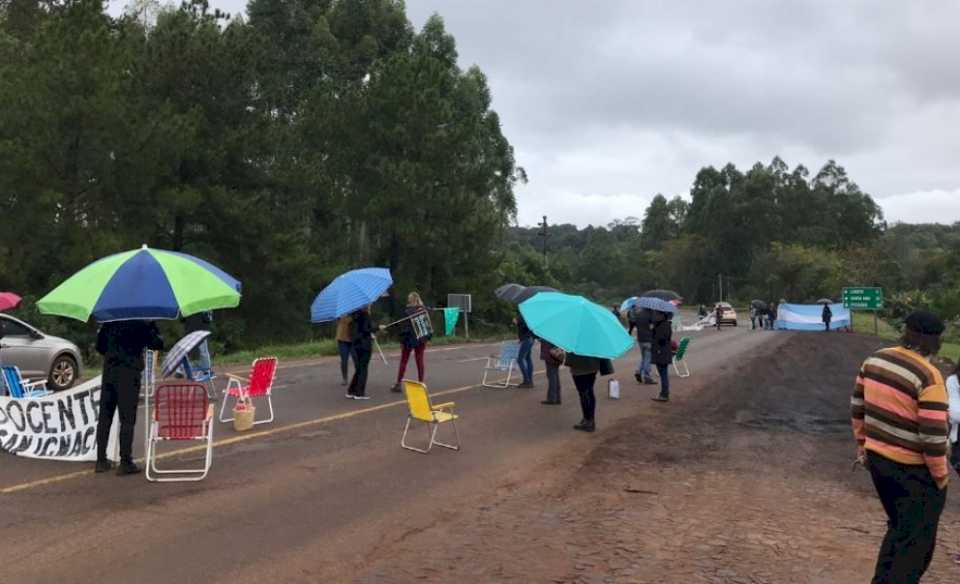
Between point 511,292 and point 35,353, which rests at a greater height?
point 511,292

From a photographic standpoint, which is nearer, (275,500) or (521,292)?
(275,500)

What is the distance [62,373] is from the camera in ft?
50.3

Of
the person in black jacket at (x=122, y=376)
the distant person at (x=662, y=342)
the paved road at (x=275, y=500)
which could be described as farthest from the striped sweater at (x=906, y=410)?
the distant person at (x=662, y=342)

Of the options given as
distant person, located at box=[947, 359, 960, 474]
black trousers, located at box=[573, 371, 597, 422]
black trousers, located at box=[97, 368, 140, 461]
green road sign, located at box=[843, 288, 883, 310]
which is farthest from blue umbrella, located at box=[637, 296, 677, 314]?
green road sign, located at box=[843, 288, 883, 310]

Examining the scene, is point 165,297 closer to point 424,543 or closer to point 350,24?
point 424,543

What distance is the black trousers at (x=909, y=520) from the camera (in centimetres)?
444

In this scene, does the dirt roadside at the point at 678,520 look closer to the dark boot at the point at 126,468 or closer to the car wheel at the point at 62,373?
the dark boot at the point at 126,468

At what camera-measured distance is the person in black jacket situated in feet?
25.2

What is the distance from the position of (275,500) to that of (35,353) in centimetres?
1019

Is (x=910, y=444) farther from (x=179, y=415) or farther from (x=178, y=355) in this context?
(x=178, y=355)

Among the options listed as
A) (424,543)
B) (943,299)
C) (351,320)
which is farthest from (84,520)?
(943,299)

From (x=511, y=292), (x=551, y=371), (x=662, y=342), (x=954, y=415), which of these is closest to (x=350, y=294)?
(x=551, y=371)

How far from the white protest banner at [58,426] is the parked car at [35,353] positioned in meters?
6.45

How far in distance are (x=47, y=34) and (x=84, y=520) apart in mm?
22277
